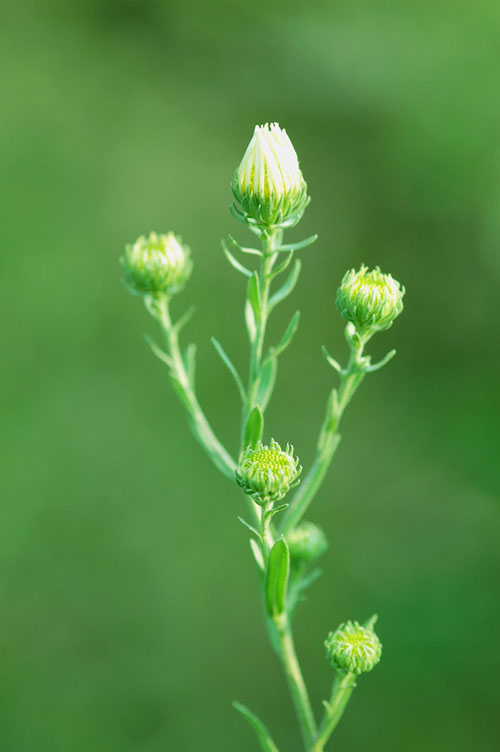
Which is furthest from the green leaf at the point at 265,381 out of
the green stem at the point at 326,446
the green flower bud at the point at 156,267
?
the green flower bud at the point at 156,267

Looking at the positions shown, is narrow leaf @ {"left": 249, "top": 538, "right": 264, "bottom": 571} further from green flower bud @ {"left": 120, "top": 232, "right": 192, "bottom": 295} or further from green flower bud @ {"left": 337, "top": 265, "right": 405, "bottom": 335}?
green flower bud @ {"left": 120, "top": 232, "right": 192, "bottom": 295}

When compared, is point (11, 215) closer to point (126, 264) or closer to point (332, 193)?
point (332, 193)

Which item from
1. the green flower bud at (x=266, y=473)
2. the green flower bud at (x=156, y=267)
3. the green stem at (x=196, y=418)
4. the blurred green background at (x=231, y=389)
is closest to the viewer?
the green flower bud at (x=266, y=473)

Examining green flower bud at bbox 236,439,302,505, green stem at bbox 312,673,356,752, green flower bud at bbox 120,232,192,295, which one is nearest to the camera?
green flower bud at bbox 236,439,302,505

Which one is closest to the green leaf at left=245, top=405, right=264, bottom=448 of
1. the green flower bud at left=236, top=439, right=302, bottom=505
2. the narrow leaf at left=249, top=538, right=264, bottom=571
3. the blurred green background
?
the green flower bud at left=236, top=439, right=302, bottom=505

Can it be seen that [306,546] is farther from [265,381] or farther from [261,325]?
[261,325]

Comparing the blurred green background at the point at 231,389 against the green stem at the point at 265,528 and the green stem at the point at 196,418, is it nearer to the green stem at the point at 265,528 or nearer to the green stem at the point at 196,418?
the green stem at the point at 196,418
